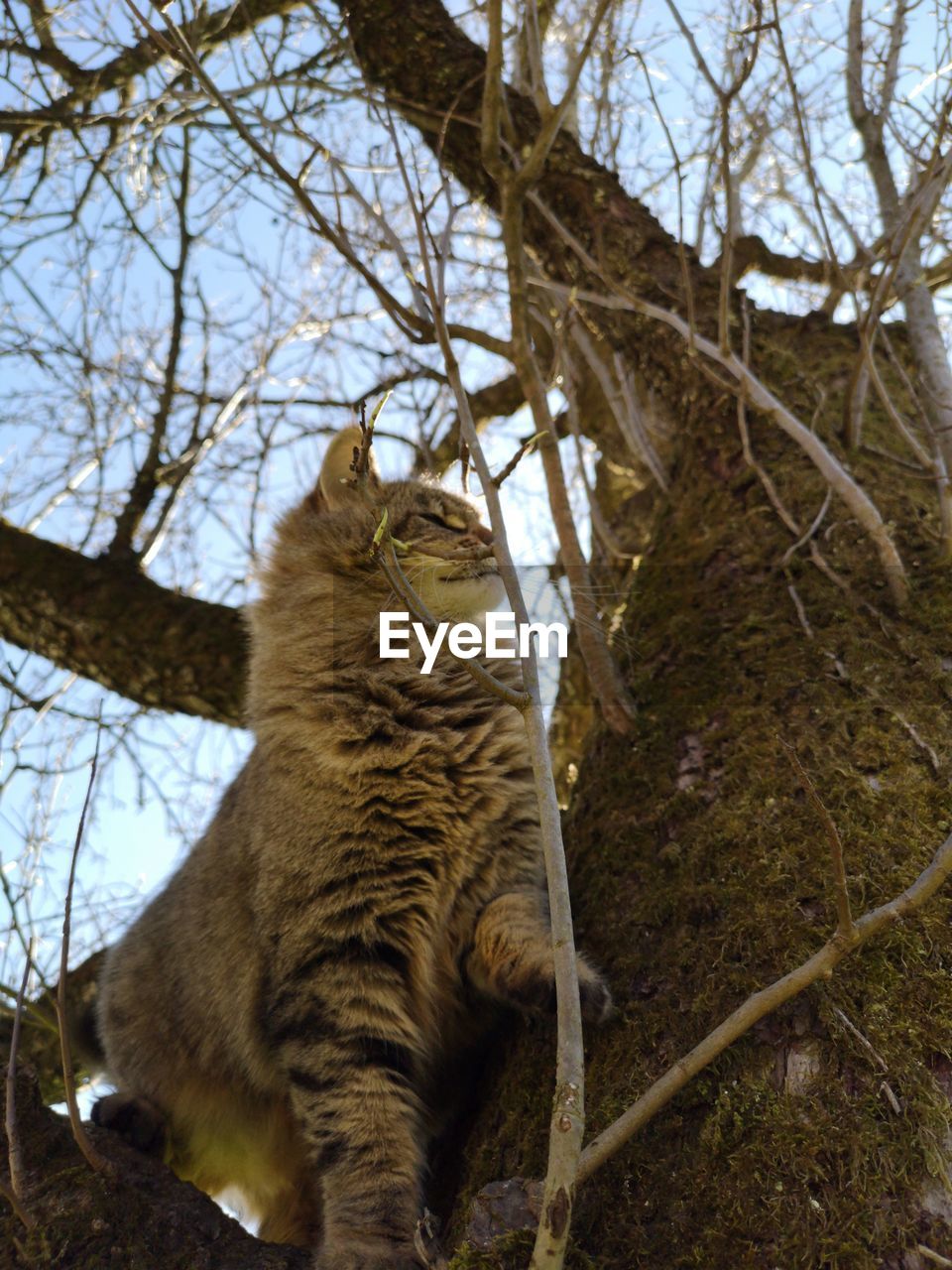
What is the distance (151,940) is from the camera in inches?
130

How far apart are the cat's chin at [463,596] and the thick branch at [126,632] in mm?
1536

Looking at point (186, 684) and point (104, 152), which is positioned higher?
point (104, 152)

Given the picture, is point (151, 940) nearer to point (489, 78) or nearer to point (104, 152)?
point (489, 78)

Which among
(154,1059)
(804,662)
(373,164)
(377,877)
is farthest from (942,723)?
(373,164)

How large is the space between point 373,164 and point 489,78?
1.73m

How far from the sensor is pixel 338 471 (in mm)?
3465

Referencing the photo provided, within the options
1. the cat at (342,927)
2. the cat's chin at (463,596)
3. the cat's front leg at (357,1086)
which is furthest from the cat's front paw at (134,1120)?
the cat's chin at (463,596)

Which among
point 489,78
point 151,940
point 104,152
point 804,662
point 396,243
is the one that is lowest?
point 151,940

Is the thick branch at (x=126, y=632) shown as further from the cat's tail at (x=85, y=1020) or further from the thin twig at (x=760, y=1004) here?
the thin twig at (x=760, y=1004)

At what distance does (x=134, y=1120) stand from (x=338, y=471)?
2019mm

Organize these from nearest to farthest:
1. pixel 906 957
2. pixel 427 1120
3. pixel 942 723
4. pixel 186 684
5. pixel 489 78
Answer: pixel 906 957 → pixel 942 723 → pixel 489 78 → pixel 427 1120 → pixel 186 684

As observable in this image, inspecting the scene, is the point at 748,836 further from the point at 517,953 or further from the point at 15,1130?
the point at 15,1130

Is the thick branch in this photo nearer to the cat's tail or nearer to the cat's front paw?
the cat's tail

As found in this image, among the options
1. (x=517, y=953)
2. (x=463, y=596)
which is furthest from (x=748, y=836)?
(x=463, y=596)
